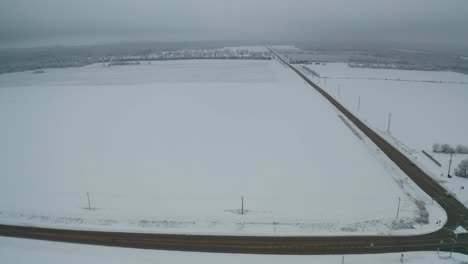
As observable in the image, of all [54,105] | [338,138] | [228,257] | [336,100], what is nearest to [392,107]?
[336,100]

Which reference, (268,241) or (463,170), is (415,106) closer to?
(463,170)

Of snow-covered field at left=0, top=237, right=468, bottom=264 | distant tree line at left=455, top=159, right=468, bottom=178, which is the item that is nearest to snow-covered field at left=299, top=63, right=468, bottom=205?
distant tree line at left=455, top=159, right=468, bottom=178

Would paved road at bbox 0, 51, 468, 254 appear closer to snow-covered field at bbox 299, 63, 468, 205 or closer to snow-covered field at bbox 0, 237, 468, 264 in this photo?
snow-covered field at bbox 0, 237, 468, 264

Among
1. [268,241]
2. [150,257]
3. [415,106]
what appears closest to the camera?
[150,257]

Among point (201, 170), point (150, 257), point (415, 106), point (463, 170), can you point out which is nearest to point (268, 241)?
point (150, 257)

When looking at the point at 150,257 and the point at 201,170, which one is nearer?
the point at 150,257

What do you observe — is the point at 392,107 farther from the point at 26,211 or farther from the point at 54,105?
the point at 54,105

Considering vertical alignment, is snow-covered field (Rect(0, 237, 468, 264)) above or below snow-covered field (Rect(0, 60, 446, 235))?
below
